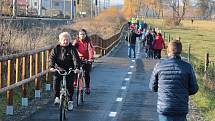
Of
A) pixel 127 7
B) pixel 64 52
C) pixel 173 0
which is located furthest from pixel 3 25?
pixel 127 7

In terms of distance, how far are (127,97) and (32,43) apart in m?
5.64

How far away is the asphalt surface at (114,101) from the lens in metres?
12.3

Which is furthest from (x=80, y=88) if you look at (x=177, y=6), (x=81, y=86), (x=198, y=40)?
(x=177, y=6)

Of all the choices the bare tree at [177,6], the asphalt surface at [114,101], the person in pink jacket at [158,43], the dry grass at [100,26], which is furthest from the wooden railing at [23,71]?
the bare tree at [177,6]

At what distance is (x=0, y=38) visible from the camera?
55.7 ft

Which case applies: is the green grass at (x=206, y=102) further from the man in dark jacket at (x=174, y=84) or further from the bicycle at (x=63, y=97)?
the man in dark jacket at (x=174, y=84)

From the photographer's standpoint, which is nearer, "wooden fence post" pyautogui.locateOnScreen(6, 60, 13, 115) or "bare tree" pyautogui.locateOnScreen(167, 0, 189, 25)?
"wooden fence post" pyautogui.locateOnScreen(6, 60, 13, 115)

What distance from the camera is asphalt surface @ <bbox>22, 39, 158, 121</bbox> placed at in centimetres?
1229

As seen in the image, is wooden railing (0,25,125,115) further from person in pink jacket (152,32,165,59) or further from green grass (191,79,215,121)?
person in pink jacket (152,32,165,59)

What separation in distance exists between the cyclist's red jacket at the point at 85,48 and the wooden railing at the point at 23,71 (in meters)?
1.05

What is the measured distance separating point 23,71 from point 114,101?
2.74 metres

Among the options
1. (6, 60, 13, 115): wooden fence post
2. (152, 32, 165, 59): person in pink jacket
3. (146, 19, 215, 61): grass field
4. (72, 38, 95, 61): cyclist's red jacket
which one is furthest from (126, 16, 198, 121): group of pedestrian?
(146, 19, 215, 61): grass field

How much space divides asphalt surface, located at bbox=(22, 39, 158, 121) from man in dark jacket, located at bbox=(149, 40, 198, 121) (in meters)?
4.39

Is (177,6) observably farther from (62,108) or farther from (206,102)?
(62,108)
